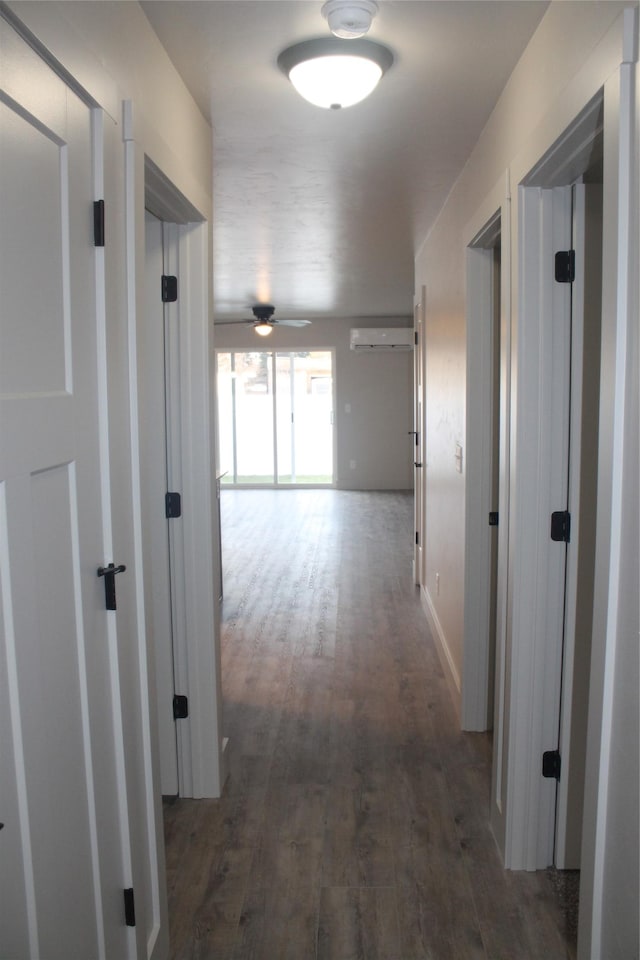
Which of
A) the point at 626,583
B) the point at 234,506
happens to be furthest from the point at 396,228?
the point at 234,506

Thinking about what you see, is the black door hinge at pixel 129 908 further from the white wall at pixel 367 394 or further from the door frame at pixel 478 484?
the white wall at pixel 367 394

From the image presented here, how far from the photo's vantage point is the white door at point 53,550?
1.15 m

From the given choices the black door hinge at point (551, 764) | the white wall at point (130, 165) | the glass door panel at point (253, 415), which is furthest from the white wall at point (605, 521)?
the glass door panel at point (253, 415)

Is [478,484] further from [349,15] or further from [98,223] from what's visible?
[98,223]

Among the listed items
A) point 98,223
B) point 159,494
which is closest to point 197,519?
point 159,494

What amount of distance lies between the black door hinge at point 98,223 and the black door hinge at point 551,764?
186 cm

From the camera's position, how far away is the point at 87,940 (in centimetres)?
147

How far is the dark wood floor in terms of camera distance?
2020 mm

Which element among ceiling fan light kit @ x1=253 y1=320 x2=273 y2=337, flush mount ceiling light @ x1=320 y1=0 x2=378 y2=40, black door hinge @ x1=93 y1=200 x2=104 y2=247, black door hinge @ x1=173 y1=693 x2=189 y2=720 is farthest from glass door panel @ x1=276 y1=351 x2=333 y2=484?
black door hinge @ x1=93 y1=200 x2=104 y2=247

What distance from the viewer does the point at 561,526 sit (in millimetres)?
2164

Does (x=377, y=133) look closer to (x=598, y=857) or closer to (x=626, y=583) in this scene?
(x=626, y=583)

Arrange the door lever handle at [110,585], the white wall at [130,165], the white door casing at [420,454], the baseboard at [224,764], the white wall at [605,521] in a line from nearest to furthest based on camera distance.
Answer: the white wall at [605,521] < the white wall at [130,165] < the door lever handle at [110,585] < the baseboard at [224,764] < the white door casing at [420,454]

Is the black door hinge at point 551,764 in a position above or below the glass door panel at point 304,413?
below

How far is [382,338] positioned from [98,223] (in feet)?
27.5
